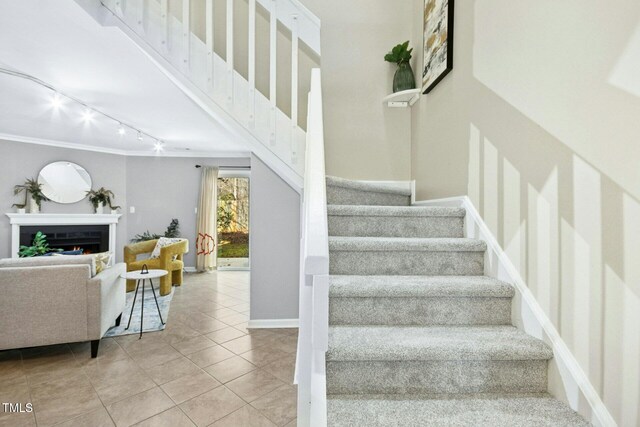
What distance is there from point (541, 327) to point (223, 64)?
8.32 feet

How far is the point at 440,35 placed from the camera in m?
2.40

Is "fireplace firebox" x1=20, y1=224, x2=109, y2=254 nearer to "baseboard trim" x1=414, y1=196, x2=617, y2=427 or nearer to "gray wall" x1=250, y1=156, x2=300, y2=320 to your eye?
"gray wall" x1=250, y1=156, x2=300, y2=320

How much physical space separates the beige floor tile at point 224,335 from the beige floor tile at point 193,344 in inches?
2.6

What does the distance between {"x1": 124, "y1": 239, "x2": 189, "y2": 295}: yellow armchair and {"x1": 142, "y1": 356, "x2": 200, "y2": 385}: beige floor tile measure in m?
2.32

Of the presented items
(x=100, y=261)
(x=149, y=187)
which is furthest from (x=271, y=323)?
(x=149, y=187)

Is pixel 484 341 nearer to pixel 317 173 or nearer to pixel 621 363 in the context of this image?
pixel 621 363

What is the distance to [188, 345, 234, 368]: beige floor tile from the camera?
269cm

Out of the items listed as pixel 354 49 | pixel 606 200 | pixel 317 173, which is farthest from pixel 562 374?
pixel 354 49

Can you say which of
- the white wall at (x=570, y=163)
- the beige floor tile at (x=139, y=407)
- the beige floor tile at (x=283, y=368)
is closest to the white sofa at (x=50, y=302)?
the beige floor tile at (x=139, y=407)

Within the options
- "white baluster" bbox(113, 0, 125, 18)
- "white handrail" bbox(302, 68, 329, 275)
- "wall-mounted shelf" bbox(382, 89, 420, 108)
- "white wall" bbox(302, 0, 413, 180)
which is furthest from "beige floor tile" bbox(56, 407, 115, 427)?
"wall-mounted shelf" bbox(382, 89, 420, 108)

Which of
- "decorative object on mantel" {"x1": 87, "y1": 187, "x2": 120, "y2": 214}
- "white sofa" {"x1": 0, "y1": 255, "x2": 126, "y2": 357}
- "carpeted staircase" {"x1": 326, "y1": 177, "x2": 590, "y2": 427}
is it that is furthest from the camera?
"decorative object on mantel" {"x1": 87, "y1": 187, "x2": 120, "y2": 214}

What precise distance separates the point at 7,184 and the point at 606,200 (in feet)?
23.8

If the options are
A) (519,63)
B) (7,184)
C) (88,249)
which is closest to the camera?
(519,63)

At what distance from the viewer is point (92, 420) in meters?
1.94
